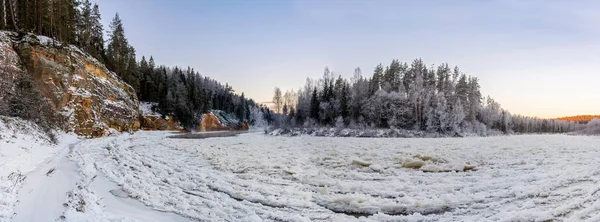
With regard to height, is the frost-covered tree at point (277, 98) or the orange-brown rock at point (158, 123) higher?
the frost-covered tree at point (277, 98)

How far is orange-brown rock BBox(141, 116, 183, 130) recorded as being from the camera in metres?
53.4

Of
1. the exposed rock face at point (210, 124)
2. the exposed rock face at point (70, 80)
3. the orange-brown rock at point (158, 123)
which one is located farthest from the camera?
the exposed rock face at point (210, 124)

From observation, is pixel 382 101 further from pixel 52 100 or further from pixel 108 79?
pixel 52 100

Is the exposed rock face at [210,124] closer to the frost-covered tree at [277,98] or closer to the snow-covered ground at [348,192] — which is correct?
the frost-covered tree at [277,98]

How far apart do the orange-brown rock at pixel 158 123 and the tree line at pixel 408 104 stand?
91.4ft

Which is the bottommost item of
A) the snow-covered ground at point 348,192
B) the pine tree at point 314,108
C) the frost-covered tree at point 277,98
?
the snow-covered ground at point 348,192

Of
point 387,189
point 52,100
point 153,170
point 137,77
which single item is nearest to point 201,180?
point 153,170

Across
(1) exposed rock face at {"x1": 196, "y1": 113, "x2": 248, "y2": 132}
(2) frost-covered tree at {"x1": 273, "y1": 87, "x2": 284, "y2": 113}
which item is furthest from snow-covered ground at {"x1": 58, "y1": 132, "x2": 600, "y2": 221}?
(2) frost-covered tree at {"x1": 273, "y1": 87, "x2": 284, "y2": 113}

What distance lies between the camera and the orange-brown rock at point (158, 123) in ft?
175

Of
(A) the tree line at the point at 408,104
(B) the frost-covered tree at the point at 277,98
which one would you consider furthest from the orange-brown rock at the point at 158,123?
(B) the frost-covered tree at the point at 277,98

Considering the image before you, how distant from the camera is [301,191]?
8.48 m

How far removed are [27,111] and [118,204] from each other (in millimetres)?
18192

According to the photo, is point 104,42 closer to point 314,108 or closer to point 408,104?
point 314,108

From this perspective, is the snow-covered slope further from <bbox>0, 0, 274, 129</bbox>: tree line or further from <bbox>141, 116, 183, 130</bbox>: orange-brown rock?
<bbox>141, 116, 183, 130</bbox>: orange-brown rock
